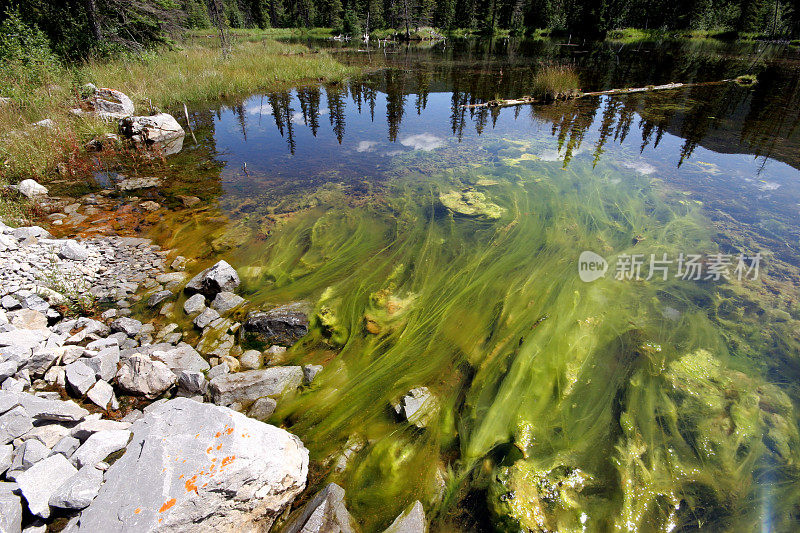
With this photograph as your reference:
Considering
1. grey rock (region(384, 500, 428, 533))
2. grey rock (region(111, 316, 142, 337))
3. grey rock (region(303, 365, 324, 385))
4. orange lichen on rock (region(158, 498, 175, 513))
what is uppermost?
orange lichen on rock (region(158, 498, 175, 513))

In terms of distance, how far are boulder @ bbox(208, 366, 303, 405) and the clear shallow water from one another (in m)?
0.16

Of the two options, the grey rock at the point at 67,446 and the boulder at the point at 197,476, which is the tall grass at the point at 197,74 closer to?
the grey rock at the point at 67,446

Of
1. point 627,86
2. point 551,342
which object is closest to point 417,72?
point 627,86

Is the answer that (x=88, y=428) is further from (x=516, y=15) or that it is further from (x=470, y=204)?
(x=516, y=15)

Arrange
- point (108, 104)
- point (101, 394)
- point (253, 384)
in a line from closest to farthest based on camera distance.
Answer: point (101, 394), point (253, 384), point (108, 104)

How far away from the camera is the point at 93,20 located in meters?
9.50

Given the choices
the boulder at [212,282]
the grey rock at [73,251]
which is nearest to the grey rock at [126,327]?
the boulder at [212,282]

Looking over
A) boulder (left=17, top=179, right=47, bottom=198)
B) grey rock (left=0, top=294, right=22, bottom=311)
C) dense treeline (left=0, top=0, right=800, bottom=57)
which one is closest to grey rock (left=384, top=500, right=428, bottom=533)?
grey rock (left=0, top=294, right=22, bottom=311)

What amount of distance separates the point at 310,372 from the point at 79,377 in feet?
5.35

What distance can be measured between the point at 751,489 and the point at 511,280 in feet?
7.83

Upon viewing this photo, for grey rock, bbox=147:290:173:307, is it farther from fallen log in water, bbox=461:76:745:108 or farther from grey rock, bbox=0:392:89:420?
fallen log in water, bbox=461:76:745:108

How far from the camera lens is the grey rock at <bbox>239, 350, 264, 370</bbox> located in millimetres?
2879

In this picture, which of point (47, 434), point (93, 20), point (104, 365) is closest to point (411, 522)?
point (47, 434)

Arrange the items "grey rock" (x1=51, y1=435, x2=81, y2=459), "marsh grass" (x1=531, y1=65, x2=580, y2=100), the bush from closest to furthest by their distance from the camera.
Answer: "grey rock" (x1=51, y1=435, x2=81, y2=459), the bush, "marsh grass" (x1=531, y1=65, x2=580, y2=100)
